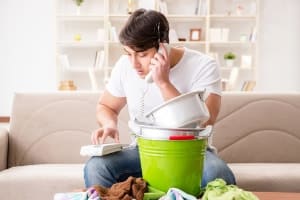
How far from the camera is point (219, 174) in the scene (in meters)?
1.62

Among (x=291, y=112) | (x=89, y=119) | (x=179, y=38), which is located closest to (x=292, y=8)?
(x=179, y=38)

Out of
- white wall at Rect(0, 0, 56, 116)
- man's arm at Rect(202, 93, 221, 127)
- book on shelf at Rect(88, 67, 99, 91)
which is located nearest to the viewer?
man's arm at Rect(202, 93, 221, 127)

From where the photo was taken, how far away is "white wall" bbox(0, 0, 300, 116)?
645 centimetres

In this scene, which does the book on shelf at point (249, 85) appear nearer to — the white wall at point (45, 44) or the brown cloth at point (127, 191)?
the white wall at point (45, 44)

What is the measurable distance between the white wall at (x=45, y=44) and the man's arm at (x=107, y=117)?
15.1ft

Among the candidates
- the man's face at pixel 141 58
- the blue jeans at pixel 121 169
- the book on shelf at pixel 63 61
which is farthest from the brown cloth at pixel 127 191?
the book on shelf at pixel 63 61

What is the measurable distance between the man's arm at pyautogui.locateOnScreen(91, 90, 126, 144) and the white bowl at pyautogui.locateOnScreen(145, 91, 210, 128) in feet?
1.22

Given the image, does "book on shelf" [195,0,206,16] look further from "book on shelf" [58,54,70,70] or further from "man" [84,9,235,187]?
"man" [84,9,235,187]

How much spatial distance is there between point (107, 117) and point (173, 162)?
63cm

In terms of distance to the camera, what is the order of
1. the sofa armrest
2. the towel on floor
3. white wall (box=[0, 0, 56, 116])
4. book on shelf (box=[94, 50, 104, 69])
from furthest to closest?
white wall (box=[0, 0, 56, 116]) < book on shelf (box=[94, 50, 104, 69]) < the sofa armrest < the towel on floor

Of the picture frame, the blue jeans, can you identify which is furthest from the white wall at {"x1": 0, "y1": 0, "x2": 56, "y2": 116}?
the blue jeans

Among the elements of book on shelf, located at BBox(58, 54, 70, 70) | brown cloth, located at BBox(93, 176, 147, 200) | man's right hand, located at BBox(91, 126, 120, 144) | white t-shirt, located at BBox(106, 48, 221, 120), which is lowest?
book on shelf, located at BBox(58, 54, 70, 70)

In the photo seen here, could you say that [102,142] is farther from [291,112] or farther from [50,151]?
[291,112]

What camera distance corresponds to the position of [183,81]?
1.86 meters
